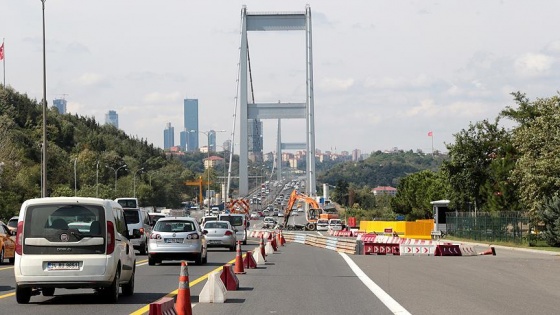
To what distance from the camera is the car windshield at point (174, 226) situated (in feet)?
105

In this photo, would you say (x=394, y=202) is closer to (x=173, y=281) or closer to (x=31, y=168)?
(x=31, y=168)

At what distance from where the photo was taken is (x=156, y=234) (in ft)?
104

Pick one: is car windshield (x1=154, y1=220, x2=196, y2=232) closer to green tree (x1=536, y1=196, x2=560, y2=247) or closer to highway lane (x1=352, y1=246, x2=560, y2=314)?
highway lane (x1=352, y1=246, x2=560, y2=314)

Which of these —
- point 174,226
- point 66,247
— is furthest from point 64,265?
point 174,226

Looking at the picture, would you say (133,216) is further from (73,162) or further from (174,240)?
(73,162)

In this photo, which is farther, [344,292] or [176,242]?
[176,242]

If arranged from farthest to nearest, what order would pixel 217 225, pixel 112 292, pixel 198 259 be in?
pixel 217 225 → pixel 198 259 → pixel 112 292

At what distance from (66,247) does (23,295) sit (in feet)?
3.92

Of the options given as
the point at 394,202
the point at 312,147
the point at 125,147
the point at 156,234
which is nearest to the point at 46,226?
the point at 156,234

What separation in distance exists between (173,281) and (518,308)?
915cm

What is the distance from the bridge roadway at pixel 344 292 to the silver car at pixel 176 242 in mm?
529

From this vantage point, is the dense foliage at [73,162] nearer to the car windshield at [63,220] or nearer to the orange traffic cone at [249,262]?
the orange traffic cone at [249,262]

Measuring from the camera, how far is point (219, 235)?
146 feet

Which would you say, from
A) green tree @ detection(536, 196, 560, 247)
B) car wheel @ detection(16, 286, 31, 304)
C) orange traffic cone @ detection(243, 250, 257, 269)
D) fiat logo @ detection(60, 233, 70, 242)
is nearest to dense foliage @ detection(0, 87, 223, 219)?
green tree @ detection(536, 196, 560, 247)
